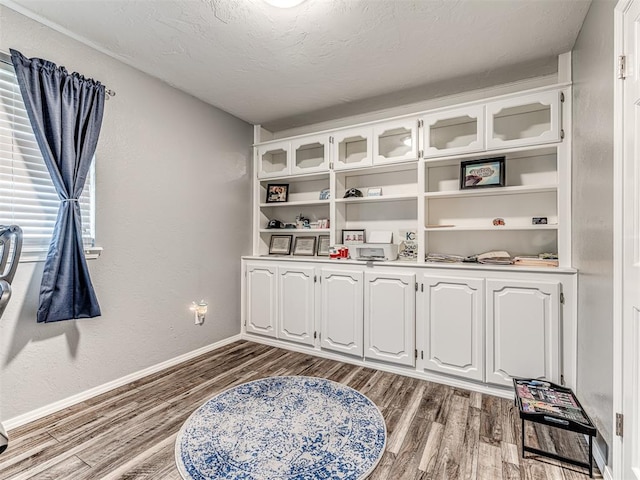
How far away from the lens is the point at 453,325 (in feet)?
8.23

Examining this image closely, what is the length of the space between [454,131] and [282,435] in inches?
109

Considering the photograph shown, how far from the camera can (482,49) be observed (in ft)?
7.42

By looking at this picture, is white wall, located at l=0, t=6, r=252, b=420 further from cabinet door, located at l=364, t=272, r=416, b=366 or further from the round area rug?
cabinet door, located at l=364, t=272, r=416, b=366

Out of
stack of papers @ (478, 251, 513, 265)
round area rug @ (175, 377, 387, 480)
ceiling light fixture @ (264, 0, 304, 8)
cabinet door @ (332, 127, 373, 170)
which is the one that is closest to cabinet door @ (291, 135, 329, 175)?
cabinet door @ (332, 127, 373, 170)

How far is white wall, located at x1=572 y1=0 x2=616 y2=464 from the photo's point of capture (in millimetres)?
1534

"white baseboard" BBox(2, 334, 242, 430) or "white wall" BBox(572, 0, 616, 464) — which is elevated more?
"white wall" BBox(572, 0, 616, 464)

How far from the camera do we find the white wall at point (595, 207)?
153cm

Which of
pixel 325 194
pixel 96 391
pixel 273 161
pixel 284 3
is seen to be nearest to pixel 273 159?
pixel 273 161

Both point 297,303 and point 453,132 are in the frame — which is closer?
point 453,132

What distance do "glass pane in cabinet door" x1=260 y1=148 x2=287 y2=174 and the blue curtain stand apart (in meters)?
1.78

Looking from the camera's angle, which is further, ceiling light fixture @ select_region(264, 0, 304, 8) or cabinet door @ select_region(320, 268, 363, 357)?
cabinet door @ select_region(320, 268, 363, 357)

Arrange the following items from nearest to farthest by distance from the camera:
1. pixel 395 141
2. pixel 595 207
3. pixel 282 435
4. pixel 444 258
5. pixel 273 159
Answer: pixel 595 207 < pixel 282 435 < pixel 444 258 < pixel 395 141 < pixel 273 159
